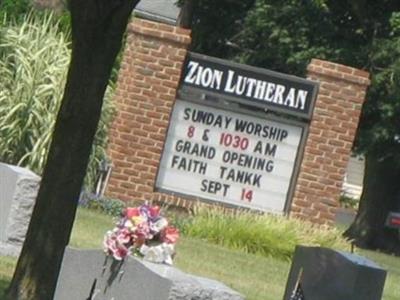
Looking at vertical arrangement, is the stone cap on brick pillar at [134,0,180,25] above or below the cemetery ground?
above

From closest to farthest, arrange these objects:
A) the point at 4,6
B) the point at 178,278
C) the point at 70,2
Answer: the point at 178,278 → the point at 70,2 → the point at 4,6

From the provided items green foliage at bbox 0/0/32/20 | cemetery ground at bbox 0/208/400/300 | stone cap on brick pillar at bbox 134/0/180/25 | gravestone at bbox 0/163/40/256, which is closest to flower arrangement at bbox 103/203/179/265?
cemetery ground at bbox 0/208/400/300

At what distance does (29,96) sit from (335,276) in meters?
11.9

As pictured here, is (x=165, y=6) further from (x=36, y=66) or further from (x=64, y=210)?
(x=64, y=210)

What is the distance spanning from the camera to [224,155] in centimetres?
2145

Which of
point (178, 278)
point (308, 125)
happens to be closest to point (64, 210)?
point (178, 278)

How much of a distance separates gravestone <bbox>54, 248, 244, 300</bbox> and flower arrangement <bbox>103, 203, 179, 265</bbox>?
3.7 inches

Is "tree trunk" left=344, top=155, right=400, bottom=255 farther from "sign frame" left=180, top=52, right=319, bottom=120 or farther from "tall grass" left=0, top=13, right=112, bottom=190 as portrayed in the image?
"tall grass" left=0, top=13, right=112, bottom=190

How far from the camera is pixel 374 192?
112 ft

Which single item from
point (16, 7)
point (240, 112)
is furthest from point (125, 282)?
point (16, 7)

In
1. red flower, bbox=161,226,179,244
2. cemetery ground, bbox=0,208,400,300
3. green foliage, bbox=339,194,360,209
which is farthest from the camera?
green foliage, bbox=339,194,360,209

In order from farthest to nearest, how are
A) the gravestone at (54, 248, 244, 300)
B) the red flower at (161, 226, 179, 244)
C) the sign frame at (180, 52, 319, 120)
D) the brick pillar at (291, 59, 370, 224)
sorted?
1. the brick pillar at (291, 59, 370, 224)
2. the sign frame at (180, 52, 319, 120)
3. the red flower at (161, 226, 179, 244)
4. the gravestone at (54, 248, 244, 300)

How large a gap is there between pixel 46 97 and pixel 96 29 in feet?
35.0

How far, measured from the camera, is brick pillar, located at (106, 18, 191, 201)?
21.6 m
